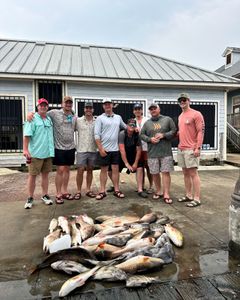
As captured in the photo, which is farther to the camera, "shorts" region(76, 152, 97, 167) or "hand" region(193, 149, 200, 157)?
"shorts" region(76, 152, 97, 167)

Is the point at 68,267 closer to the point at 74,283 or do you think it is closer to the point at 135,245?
the point at 74,283

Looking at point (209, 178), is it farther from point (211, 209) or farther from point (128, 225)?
point (128, 225)

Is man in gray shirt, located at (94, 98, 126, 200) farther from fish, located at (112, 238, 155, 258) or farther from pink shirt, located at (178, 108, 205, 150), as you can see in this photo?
fish, located at (112, 238, 155, 258)

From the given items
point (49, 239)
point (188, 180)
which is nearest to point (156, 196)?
point (188, 180)

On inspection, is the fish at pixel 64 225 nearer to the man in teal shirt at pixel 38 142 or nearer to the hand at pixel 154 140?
the man in teal shirt at pixel 38 142

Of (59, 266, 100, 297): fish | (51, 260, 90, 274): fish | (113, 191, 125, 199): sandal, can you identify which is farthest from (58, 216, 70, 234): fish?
(113, 191, 125, 199): sandal

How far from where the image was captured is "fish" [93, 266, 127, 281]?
204cm

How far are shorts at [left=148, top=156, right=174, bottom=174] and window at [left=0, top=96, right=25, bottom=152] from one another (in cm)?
571

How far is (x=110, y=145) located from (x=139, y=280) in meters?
2.67

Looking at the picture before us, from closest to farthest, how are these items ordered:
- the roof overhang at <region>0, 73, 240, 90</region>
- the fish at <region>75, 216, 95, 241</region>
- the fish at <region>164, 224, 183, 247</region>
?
the fish at <region>164, 224, 183, 247</region>
the fish at <region>75, 216, 95, 241</region>
the roof overhang at <region>0, 73, 240, 90</region>

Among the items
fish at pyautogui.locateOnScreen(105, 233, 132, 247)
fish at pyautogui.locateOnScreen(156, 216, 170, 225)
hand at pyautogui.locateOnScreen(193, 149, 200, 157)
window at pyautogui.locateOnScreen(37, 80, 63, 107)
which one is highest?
window at pyautogui.locateOnScreen(37, 80, 63, 107)

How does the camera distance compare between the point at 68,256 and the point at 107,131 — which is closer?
the point at 68,256

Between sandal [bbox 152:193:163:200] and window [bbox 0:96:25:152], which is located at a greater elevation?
window [bbox 0:96:25:152]

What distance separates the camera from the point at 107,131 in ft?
14.4
